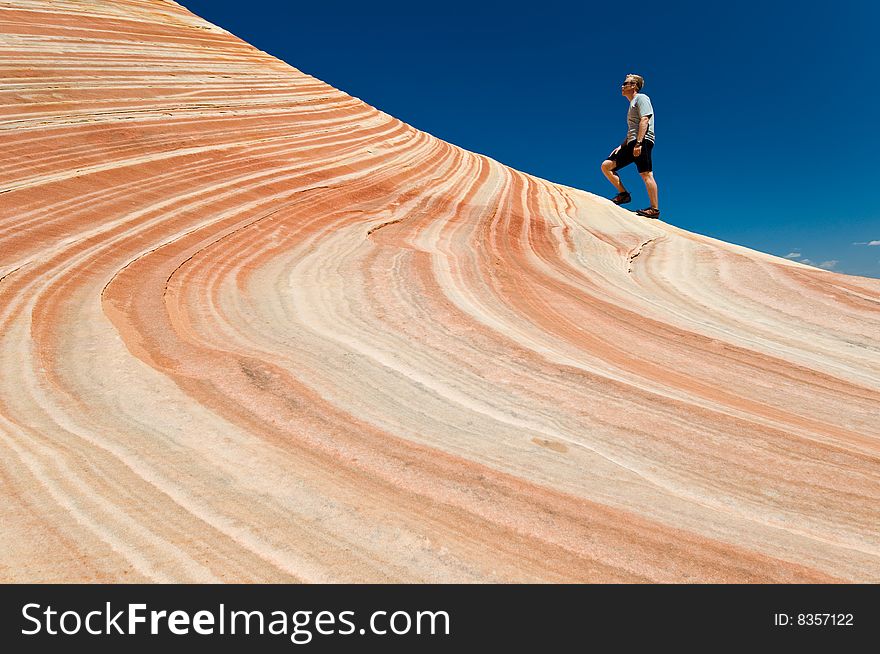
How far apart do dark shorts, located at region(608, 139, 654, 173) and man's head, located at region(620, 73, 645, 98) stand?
2.73 feet

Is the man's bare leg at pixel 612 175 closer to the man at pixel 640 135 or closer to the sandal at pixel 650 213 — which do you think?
the man at pixel 640 135

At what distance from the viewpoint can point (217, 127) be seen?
6.79 meters

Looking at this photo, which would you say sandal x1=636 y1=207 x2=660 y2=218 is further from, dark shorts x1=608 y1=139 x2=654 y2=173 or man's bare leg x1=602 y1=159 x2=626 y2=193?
man's bare leg x1=602 y1=159 x2=626 y2=193

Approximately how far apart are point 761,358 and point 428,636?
2.54m

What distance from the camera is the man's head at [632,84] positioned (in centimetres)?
854

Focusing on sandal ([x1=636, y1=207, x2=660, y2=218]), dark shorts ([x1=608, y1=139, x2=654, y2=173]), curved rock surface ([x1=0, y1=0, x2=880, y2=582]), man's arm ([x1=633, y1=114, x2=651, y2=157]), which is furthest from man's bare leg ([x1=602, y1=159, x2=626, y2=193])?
curved rock surface ([x1=0, y1=0, x2=880, y2=582])

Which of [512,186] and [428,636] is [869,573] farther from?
[512,186]

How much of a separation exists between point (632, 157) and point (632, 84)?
3.92ft

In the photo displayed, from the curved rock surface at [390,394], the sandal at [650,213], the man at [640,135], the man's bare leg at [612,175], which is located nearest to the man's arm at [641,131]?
the man at [640,135]

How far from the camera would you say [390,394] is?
7.44 feet

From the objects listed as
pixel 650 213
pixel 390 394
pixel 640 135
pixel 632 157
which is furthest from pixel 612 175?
pixel 390 394

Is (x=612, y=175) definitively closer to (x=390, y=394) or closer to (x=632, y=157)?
(x=632, y=157)

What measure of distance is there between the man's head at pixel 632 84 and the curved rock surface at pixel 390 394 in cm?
→ 452

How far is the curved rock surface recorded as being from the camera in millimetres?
1466
